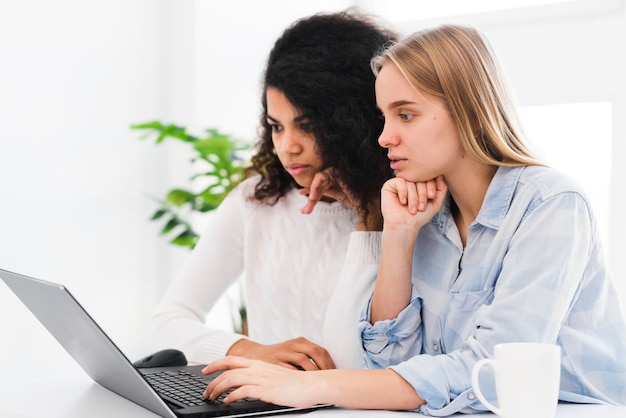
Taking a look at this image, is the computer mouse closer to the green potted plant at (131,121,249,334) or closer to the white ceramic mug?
the white ceramic mug

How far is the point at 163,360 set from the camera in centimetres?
131

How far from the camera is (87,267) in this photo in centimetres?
265

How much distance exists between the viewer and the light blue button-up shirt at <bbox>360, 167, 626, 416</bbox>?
1.02 meters

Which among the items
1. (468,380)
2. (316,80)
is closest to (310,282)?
(316,80)

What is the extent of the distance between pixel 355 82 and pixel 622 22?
931mm

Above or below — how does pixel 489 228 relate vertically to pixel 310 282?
above

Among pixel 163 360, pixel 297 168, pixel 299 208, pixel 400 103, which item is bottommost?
pixel 163 360

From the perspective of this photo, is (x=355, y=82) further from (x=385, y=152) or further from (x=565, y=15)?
(x=565, y=15)

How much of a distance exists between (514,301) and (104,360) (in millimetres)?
570

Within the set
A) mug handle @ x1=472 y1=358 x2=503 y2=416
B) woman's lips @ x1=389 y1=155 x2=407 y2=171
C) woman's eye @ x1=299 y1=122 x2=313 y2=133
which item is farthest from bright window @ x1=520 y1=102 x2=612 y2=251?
mug handle @ x1=472 y1=358 x2=503 y2=416

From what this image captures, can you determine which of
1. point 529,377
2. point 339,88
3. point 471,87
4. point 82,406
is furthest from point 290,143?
point 529,377

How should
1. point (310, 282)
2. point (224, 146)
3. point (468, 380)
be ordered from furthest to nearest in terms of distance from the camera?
point (224, 146) → point (310, 282) → point (468, 380)

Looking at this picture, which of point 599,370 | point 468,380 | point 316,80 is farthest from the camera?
point 316,80

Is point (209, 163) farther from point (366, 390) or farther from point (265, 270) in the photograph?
point (366, 390)
